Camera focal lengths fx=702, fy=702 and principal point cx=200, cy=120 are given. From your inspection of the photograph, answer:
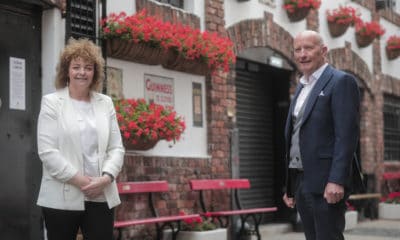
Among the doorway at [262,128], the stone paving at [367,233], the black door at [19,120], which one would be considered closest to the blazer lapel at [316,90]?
the black door at [19,120]

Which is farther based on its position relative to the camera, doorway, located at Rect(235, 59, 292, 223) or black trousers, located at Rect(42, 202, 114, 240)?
doorway, located at Rect(235, 59, 292, 223)

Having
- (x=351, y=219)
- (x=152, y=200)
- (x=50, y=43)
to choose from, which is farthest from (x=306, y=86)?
(x=351, y=219)

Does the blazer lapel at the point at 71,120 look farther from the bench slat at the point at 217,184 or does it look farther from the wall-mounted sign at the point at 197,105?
the wall-mounted sign at the point at 197,105

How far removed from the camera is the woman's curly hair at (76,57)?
4434 mm

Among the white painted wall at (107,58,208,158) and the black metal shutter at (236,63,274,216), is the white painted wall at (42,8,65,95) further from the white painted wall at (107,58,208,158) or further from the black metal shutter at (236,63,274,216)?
the black metal shutter at (236,63,274,216)

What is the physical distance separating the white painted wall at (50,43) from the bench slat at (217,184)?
2.59 metres

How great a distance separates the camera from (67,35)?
6.98 metres

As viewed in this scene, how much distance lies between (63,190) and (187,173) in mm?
4789

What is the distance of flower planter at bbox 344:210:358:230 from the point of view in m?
11.7

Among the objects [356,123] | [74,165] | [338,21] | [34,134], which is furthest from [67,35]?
[338,21]

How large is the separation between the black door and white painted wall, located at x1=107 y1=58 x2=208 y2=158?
47.5 inches

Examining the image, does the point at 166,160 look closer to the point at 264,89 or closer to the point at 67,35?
the point at 67,35

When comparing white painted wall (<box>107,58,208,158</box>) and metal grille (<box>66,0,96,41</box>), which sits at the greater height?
metal grille (<box>66,0,96,41</box>)

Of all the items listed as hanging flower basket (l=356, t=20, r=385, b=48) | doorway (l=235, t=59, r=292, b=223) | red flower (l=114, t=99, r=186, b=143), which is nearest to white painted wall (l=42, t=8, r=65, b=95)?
red flower (l=114, t=99, r=186, b=143)
